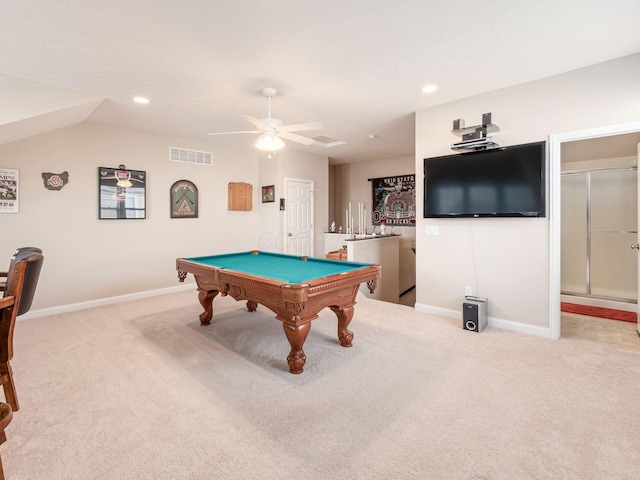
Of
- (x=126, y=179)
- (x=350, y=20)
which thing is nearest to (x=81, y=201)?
(x=126, y=179)

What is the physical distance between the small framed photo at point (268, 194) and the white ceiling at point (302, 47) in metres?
2.32

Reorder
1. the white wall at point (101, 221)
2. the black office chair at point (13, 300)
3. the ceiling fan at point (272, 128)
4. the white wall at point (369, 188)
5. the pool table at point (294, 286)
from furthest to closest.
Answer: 1. the white wall at point (369, 188)
2. the white wall at point (101, 221)
3. the ceiling fan at point (272, 128)
4. the pool table at point (294, 286)
5. the black office chair at point (13, 300)

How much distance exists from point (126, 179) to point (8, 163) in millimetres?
1264

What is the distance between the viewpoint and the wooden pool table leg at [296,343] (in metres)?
2.45

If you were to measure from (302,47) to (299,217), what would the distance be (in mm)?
4014

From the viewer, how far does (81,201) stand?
171 inches

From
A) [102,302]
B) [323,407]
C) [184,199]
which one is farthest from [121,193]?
[323,407]

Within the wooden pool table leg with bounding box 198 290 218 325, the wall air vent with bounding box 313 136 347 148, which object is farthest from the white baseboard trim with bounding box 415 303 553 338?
the wall air vent with bounding box 313 136 347 148

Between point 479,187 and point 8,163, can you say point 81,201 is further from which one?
point 479,187

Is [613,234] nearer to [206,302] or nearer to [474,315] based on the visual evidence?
[474,315]

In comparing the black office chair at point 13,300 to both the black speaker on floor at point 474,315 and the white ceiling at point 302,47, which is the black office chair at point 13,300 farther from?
the black speaker on floor at point 474,315

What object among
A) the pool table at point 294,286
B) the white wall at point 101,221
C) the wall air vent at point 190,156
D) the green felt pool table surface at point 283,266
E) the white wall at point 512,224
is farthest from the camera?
the wall air vent at point 190,156

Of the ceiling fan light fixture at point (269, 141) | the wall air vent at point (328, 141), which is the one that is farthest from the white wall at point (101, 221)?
the ceiling fan light fixture at point (269, 141)

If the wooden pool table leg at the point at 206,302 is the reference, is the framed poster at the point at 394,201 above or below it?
above
